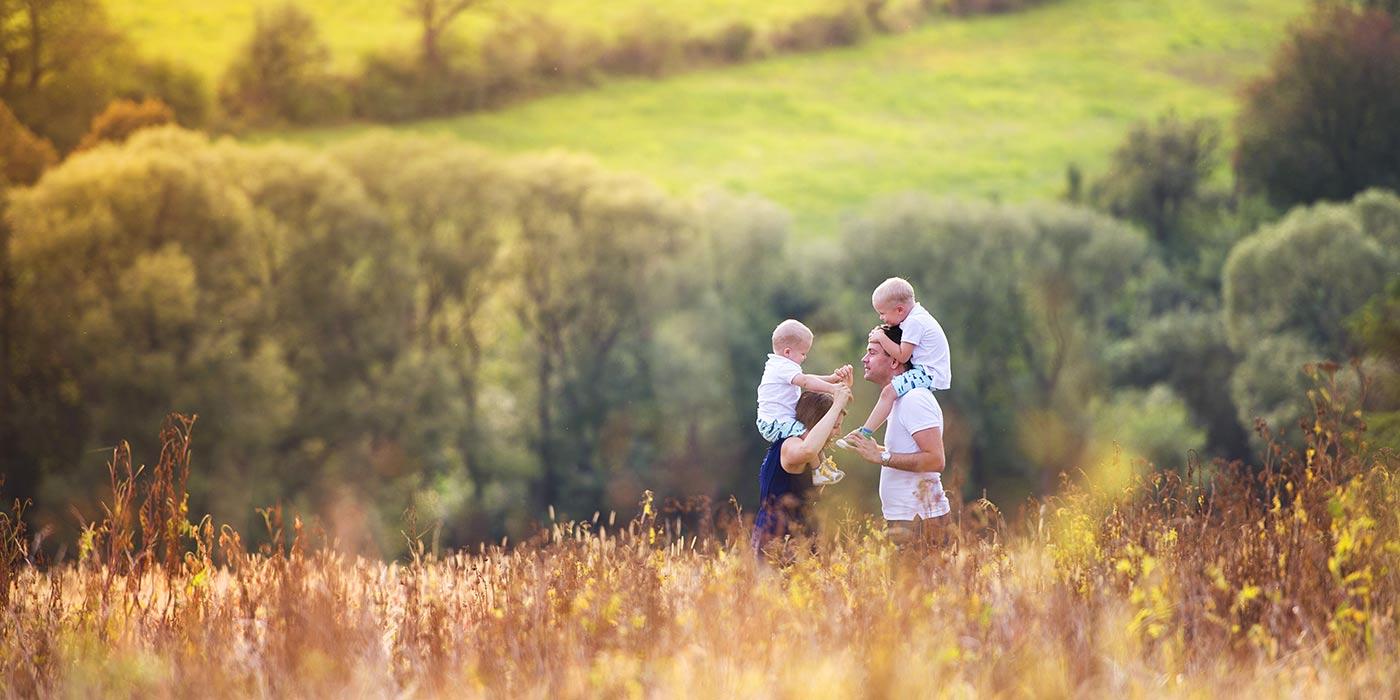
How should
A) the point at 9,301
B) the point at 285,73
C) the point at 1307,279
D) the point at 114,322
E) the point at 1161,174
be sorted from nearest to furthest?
the point at 114,322 → the point at 9,301 → the point at 1307,279 → the point at 1161,174 → the point at 285,73

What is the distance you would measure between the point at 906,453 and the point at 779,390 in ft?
2.40

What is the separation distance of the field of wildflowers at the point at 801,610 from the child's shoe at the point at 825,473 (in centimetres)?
29

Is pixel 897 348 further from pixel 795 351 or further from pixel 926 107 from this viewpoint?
pixel 926 107

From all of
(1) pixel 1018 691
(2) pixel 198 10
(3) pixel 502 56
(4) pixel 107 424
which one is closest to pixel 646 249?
(4) pixel 107 424

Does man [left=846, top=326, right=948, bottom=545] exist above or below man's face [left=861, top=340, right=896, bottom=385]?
below

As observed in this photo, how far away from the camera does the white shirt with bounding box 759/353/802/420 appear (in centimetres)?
691

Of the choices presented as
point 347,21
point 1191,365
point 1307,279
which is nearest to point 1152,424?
point 1191,365

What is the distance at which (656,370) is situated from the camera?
4300 cm

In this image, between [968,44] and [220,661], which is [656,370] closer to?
[220,661]

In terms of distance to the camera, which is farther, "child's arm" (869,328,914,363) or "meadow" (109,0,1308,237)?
"meadow" (109,0,1308,237)

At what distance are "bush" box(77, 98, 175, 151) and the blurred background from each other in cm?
16

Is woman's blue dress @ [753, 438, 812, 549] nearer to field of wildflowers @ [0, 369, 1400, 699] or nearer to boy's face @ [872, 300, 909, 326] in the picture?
field of wildflowers @ [0, 369, 1400, 699]

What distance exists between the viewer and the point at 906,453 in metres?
6.85

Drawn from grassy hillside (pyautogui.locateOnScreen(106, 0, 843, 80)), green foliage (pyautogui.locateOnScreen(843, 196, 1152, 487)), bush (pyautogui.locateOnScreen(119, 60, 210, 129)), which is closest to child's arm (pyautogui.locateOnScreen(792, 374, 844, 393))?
green foliage (pyautogui.locateOnScreen(843, 196, 1152, 487))
